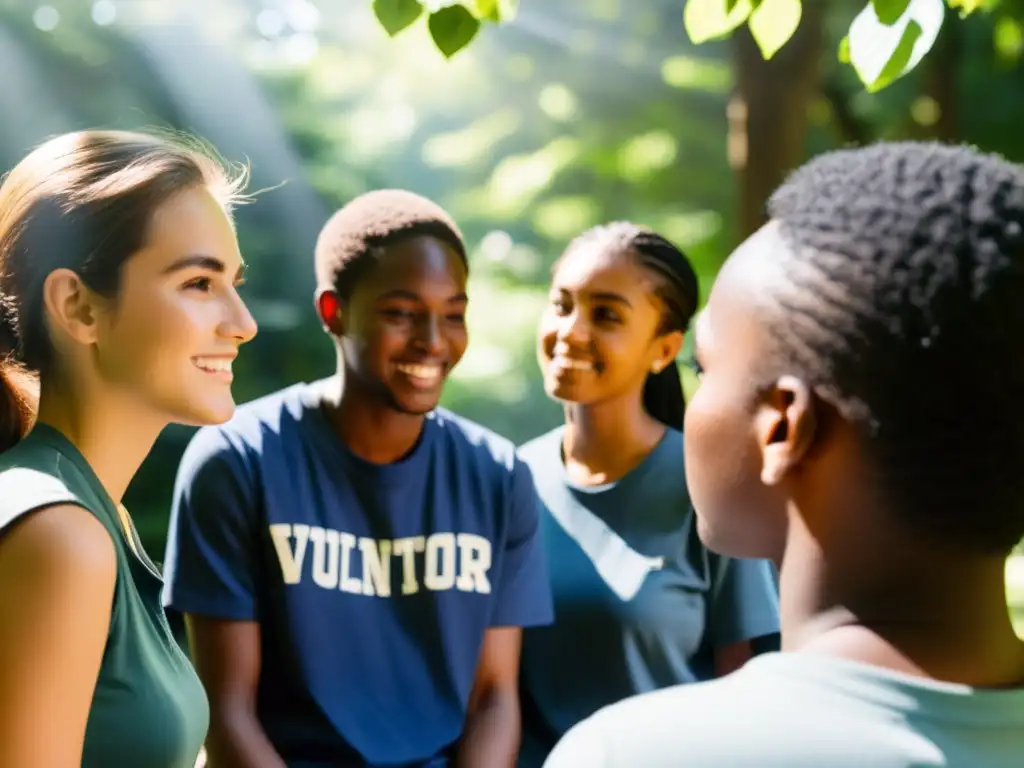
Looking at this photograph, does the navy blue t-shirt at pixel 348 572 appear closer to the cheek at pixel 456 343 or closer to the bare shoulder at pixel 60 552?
the cheek at pixel 456 343

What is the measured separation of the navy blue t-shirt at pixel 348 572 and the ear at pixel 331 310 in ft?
0.62

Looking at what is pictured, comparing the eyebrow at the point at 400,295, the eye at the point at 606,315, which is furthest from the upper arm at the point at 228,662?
the eye at the point at 606,315

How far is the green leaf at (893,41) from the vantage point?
2199 millimetres

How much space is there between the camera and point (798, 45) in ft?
19.9

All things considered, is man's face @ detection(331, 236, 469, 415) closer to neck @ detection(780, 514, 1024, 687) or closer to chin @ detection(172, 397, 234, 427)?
chin @ detection(172, 397, 234, 427)

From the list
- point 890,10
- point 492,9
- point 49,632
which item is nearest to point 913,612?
point 49,632

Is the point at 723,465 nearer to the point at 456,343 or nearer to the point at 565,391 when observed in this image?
the point at 456,343

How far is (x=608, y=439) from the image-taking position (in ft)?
10.9

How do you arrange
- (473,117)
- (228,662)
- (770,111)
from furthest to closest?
(473,117) < (770,111) < (228,662)

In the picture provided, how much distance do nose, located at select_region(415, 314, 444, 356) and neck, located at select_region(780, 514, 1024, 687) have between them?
5.59 feet

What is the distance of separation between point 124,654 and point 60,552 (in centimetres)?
24

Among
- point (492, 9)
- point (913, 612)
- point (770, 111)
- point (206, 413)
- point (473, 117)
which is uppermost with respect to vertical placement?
point (473, 117)

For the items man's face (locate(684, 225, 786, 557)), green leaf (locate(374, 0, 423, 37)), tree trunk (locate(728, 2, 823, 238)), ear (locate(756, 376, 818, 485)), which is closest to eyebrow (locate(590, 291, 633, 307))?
green leaf (locate(374, 0, 423, 37))

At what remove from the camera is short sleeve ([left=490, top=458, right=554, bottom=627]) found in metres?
2.99
